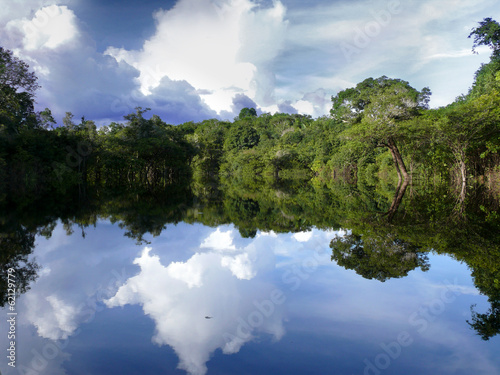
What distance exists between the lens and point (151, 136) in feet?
137

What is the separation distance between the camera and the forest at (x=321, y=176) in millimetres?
7586

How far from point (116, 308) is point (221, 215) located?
8047mm

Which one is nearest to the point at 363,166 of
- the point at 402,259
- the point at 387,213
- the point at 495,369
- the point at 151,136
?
the point at 151,136

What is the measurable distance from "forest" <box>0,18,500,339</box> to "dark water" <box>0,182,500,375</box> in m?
0.13

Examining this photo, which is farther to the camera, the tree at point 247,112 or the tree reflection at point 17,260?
the tree at point 247,112

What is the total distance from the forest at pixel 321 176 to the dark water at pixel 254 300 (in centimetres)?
13

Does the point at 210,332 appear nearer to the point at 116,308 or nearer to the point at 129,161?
the point at 116,308

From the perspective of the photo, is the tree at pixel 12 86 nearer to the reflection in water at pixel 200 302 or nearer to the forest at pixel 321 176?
the forest at pixel 321 176

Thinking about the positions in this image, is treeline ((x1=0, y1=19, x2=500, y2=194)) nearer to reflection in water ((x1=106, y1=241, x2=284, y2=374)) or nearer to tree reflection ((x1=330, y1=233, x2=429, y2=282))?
tree reflection ((x1=330, y1=233, x2=429, y2=282))

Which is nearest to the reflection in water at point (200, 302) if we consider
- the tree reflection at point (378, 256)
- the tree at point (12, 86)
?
the tree reflection at point (378, 256)

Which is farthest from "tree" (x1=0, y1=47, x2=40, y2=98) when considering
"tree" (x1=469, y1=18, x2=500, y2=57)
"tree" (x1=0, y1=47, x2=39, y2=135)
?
"tree" (x1=469, y1=18, x2=500, y2=57)

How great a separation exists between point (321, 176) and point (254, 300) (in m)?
48.2

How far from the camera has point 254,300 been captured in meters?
4.52

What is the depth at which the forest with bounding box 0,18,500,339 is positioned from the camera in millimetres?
7586
